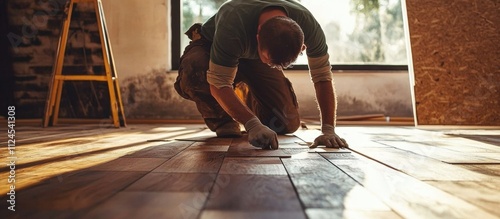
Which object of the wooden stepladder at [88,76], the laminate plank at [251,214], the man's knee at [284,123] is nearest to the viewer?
the laminate plank at [251,214]

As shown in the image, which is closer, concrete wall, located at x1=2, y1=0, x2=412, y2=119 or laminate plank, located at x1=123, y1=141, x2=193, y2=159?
laminate plank, located at x1=123, y1=141, x2=193, y2=159

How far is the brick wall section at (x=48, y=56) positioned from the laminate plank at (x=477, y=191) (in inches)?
142

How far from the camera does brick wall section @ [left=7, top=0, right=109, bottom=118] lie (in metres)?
3.76

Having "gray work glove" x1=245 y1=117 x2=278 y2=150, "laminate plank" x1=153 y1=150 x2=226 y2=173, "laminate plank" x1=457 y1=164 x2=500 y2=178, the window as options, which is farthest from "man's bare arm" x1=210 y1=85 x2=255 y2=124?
the window

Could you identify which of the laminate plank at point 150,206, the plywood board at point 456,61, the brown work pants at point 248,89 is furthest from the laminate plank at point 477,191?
the plywood board at point 456,61

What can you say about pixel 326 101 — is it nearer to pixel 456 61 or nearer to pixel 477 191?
pixel 477 191

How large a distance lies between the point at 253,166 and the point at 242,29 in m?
0.68

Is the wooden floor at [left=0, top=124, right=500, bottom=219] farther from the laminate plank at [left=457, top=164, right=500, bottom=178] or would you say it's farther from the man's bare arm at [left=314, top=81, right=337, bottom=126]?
the man's bare arm at [left=314, top=81, right=337, bottom=126]

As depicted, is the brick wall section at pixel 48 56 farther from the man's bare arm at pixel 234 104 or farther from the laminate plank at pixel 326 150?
the laminate plank at pixel 326 150

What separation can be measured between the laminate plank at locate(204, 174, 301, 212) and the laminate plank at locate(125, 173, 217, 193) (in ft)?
0.09

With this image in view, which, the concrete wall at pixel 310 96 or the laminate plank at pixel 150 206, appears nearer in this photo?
the laminate plank at pixel 150 206

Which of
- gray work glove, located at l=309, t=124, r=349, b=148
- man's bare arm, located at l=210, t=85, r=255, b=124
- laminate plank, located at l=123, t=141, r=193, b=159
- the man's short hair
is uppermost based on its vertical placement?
the man's short hair

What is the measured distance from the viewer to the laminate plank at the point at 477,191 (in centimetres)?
64

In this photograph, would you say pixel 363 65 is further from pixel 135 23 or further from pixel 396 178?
pixel 396 178
